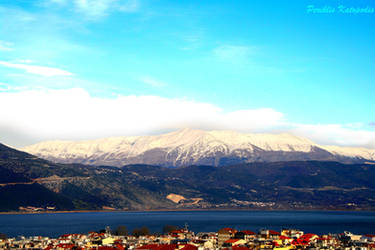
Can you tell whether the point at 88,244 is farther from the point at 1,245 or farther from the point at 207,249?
the point at 207,249

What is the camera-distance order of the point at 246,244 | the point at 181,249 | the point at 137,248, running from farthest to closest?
1. the point at 246,244
2. the point at 137,248
3. the point at 181,249

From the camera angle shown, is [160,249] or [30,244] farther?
[30,244]

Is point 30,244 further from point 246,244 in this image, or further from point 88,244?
point 246,244

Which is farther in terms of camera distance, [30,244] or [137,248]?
[30,244]

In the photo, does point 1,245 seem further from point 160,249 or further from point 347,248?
point 347,248

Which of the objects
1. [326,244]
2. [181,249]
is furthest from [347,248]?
[181,249]

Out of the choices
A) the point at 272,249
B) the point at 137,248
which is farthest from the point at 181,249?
the point at 272,249

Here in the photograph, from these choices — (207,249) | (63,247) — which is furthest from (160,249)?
(63,247)

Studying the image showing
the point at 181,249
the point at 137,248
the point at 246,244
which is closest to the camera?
the point at 181,249
